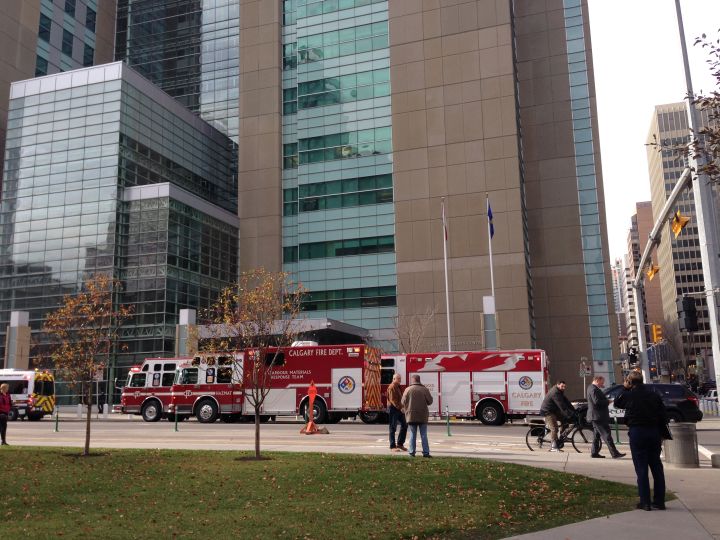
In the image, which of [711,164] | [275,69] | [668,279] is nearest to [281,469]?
[711,164]

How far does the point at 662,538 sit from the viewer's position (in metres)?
7.58

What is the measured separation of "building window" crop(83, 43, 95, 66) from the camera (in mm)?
76938

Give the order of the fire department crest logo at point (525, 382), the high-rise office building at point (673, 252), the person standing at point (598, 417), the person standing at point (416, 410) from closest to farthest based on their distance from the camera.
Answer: the person standing at point (416, 410) < the person standing at point (598, 417) < the fire department crest logo at point (525, 382) < the high-rise office building at point (673, 252)

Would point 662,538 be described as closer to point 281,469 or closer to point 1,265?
point 281,469

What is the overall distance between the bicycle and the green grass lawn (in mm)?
4796

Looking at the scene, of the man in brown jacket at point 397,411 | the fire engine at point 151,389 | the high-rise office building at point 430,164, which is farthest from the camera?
the high-rise office building at point 430,164

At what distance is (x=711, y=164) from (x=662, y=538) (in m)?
5.48

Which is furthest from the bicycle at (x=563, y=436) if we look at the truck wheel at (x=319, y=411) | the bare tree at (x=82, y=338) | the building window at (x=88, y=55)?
the building window at (x=88, y=55)

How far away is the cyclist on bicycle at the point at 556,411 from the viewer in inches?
687

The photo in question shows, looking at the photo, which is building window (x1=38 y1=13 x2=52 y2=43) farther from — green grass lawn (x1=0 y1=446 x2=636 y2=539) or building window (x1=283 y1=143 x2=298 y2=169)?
green grass lawn (x1=0 y1=446 x2=636 y2=539)

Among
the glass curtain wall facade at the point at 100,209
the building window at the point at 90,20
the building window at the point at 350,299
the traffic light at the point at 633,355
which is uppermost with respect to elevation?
the building window at the point at 90,20

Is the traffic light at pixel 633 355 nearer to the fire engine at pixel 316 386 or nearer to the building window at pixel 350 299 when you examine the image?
the fire engine at pixel 316 386

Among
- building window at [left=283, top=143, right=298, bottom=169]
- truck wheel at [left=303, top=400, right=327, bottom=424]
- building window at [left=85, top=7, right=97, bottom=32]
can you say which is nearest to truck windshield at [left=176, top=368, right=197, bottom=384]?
truck wheel at [left=303, top=400, right=327, bottom=424]

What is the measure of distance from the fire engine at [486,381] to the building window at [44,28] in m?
61.9
